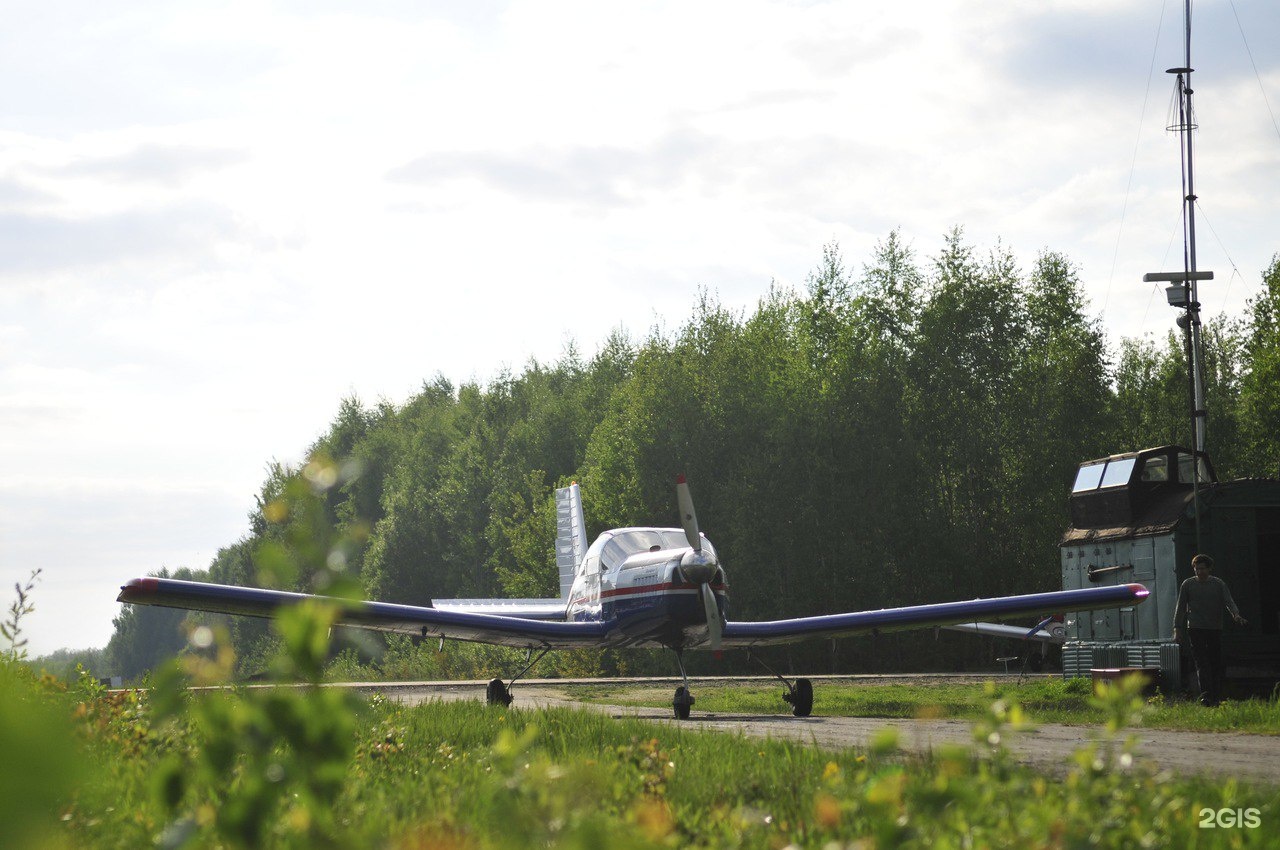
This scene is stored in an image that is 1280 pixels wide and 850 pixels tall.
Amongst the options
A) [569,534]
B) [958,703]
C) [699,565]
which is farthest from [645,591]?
[569,534]

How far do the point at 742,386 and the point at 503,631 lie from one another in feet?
86.3

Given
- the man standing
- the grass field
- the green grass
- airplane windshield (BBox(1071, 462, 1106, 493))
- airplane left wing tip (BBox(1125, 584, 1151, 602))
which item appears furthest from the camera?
airplane windshield (BBox(1071, 462, 1106, 493))

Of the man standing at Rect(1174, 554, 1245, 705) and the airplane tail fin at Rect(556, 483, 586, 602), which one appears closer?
the man standing at Rect(1174, 554, 1245, 705)

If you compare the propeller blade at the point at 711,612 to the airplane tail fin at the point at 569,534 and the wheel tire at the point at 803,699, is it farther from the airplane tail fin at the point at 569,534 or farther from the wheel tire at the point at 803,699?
the airplane tail fin at the point at 569,534

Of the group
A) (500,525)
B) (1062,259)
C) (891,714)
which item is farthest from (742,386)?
(891,714)

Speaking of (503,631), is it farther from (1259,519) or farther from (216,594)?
(1259,519)

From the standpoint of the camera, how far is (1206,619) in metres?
12.3

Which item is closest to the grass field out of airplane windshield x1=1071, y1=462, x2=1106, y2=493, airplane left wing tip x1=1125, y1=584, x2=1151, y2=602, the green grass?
the green grass

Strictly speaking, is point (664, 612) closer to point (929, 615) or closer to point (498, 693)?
point (498, 693)

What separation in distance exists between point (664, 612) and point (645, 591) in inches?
19.5

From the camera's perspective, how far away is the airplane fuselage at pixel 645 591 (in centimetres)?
1519

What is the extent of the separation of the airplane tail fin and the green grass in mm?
2377

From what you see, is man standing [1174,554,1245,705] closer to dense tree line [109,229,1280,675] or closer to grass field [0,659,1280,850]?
grass field [0,659,1280,850]

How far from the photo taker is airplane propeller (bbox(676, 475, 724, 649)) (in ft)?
48.3
